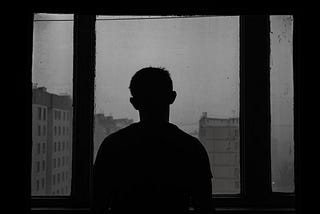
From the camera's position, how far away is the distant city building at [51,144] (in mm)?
2320

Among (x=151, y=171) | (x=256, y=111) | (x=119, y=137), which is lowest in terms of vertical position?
(x=151, y=171)

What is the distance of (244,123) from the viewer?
230cm

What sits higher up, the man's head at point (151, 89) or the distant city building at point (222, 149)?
the man's head at point (151, 89)

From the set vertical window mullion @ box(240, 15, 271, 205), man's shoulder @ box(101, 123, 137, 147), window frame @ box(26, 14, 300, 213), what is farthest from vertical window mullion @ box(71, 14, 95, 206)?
man's shoulder @ box(101, 123, 137, 147)

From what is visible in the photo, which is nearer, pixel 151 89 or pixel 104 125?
pixel 151 89

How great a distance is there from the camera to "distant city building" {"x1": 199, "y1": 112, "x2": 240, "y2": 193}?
2.32 m

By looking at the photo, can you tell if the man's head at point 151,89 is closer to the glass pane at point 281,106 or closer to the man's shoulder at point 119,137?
the man's shoulder at point 119,137

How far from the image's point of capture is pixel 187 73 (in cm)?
236

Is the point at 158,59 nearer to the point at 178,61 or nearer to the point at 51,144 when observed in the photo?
the point at 178,61

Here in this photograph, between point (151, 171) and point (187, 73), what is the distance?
3.53ft

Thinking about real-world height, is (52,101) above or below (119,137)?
above

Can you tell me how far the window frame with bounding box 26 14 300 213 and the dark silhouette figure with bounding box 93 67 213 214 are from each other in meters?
0.90

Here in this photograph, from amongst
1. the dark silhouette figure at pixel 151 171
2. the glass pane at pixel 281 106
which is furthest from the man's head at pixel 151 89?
the glass pane at pixel 281 106

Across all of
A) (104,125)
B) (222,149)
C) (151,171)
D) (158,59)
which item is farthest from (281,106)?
(151,171)
